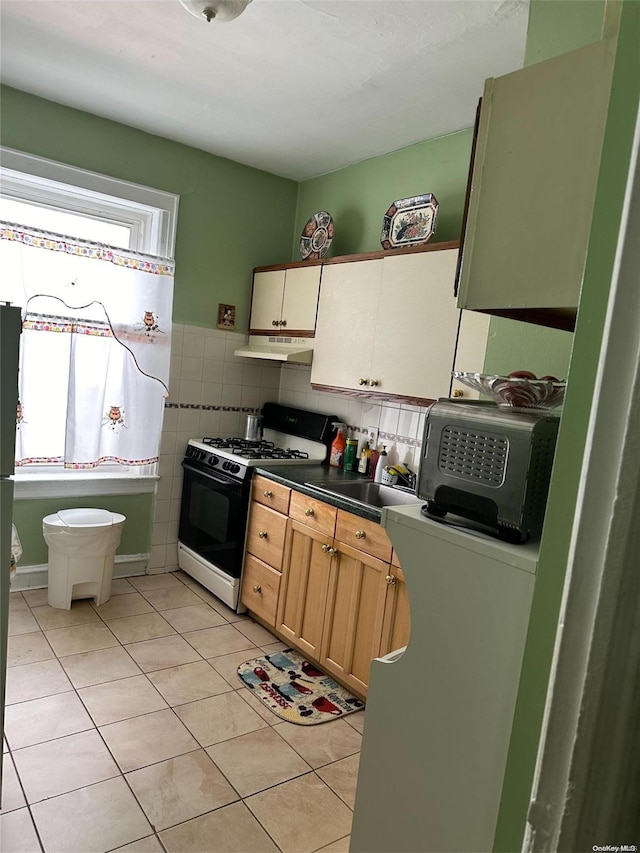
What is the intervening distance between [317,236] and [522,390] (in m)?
2.76

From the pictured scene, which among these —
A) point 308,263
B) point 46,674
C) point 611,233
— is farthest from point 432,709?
point 308,263

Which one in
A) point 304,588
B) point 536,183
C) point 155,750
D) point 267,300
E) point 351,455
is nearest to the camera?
point 536,183

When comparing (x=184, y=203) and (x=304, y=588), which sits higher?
(x=184, y=203)

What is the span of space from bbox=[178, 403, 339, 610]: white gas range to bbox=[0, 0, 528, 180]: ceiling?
5.61ft

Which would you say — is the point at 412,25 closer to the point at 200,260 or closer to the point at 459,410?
the point at 459,410

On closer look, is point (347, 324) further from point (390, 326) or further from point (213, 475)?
point (213, 475)

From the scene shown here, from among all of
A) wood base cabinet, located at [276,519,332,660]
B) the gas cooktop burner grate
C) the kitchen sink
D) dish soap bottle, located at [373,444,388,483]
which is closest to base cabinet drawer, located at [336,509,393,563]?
wood base cabinet, located at [276,519,332,660]

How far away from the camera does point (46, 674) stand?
2.63 metres

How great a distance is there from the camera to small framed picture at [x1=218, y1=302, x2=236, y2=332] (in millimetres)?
3951

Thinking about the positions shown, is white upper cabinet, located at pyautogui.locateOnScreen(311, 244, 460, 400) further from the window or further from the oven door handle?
the window

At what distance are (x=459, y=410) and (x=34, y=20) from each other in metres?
2.49

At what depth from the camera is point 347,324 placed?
325cm

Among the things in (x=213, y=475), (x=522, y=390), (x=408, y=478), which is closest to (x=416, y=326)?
(x=408, y=478)

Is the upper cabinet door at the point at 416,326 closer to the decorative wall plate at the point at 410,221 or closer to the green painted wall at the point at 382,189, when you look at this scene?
the decorative wall plate at the point at 410,221
